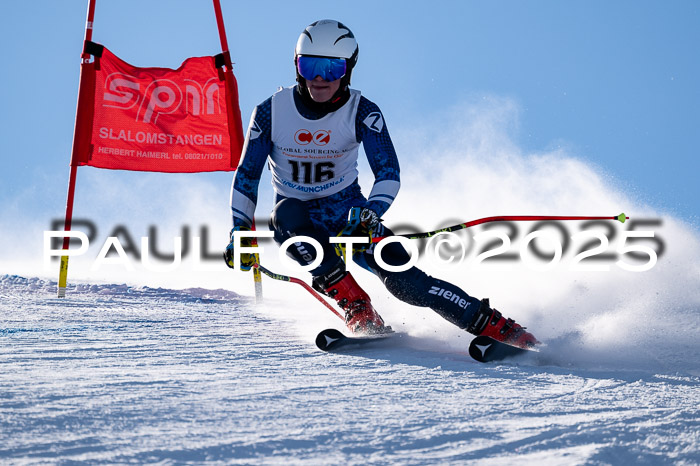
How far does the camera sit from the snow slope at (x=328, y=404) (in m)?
1.79

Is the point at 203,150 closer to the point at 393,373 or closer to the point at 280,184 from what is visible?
the point at 280,184

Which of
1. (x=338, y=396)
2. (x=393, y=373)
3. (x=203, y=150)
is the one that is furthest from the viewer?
(x=203, y=150)

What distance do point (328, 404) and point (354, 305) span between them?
1668 mm

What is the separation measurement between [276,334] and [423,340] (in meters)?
0.95

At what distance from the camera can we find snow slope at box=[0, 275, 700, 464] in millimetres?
1790

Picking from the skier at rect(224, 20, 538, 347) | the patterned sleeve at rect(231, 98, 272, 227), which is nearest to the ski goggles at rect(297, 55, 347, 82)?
the skier at rect(224, 20, 538, 347)

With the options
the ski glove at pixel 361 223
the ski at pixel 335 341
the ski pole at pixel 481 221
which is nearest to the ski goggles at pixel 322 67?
the ski glove at pixel 361 223

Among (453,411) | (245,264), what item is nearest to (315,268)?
(245,264)

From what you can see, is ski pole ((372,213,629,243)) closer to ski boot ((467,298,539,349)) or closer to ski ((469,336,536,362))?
ski boot ((467,298,539,349))

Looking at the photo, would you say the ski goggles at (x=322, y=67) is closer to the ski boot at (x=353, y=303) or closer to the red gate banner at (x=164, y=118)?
the ski boot at (x=353, y=303)

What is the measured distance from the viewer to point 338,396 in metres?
2.39

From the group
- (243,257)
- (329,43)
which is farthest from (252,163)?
(329,43)

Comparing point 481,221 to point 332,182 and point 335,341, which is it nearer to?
point 332,182

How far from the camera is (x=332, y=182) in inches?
165
